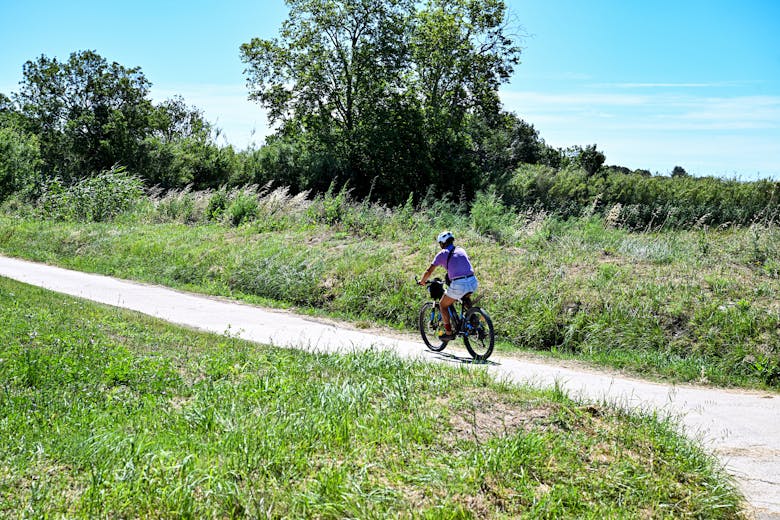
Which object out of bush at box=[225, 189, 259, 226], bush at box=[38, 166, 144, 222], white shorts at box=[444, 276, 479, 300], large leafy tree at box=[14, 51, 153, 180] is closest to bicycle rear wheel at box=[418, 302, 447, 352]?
white shorts at box=[444, 276, 479, 300]

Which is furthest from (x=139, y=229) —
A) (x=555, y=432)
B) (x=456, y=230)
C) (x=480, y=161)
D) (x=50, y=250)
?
(x=480, y=161)

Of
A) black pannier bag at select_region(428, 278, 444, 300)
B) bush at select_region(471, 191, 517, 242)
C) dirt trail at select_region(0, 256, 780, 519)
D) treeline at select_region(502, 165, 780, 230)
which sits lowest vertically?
dirt trail at select_region(0, 256, 780, 519)

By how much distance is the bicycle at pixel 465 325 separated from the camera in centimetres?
974

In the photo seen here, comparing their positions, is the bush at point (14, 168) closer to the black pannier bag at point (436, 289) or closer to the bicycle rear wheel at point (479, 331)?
the black pannier bag at point (436, 289)

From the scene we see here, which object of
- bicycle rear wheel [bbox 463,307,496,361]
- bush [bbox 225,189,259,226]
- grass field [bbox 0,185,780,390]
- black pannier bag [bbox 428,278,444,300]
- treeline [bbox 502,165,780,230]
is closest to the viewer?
bicycle rear wheel [bbox 463,307,496,361]

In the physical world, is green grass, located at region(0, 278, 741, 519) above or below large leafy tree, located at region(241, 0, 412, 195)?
below

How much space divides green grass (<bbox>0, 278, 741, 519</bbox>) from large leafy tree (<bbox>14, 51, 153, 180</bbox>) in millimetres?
38205

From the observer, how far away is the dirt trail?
587cm

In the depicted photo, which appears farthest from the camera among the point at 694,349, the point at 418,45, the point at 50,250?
the point at 418,45

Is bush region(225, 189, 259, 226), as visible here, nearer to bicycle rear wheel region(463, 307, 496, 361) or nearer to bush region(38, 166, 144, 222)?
bush region(38, 166, 144, 222)

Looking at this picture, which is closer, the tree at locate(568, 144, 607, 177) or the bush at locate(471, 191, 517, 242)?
the bush at locate(471, 191, 517, 242)

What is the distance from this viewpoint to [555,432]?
5312mm

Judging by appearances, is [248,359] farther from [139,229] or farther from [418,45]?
[418,45]

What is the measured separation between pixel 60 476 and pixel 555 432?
365 centimetres
